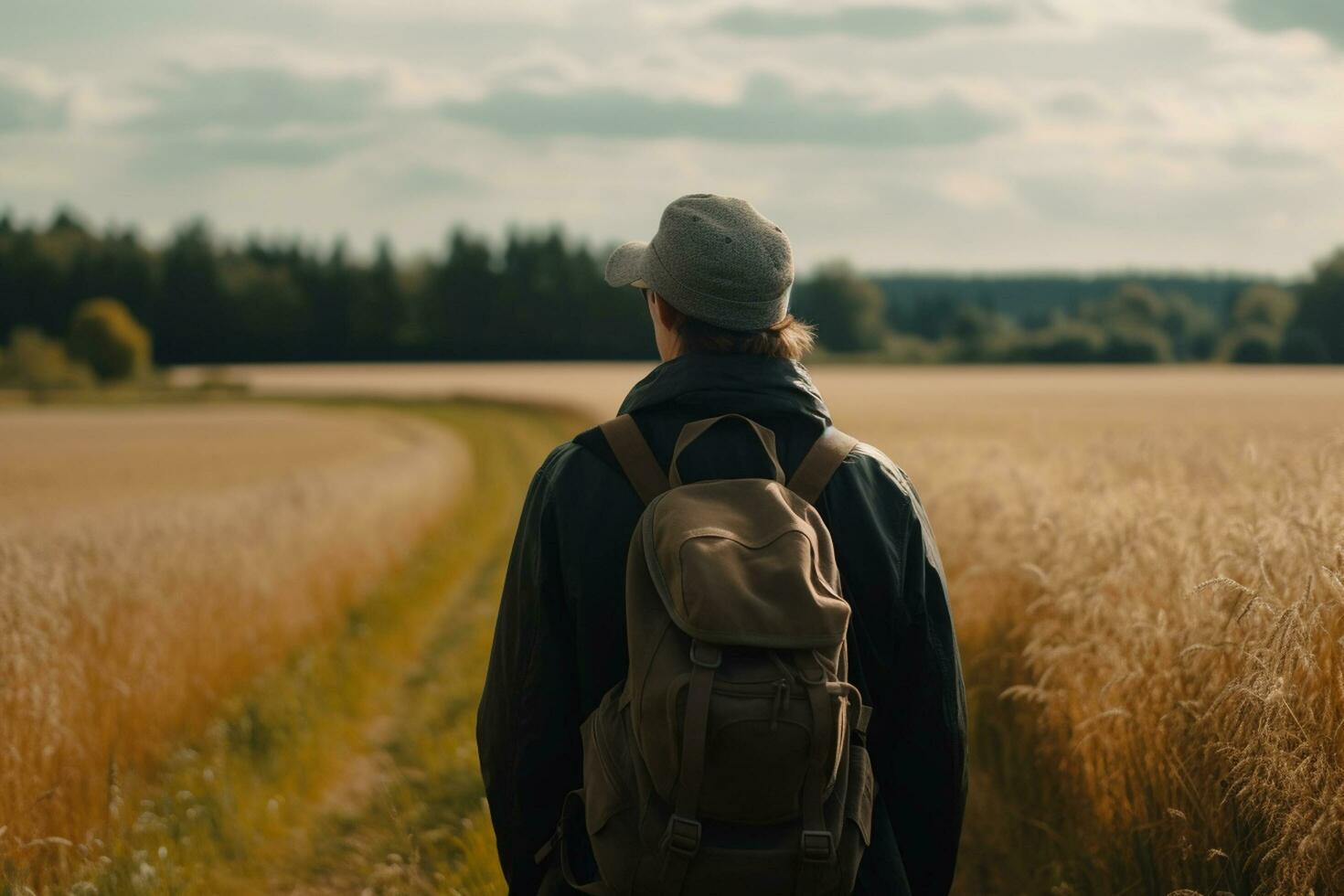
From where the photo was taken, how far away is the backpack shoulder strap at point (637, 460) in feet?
8.28

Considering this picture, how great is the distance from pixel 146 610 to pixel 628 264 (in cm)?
567

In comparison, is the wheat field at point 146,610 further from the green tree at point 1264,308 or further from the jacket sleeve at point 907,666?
the green tree at point 1264,308

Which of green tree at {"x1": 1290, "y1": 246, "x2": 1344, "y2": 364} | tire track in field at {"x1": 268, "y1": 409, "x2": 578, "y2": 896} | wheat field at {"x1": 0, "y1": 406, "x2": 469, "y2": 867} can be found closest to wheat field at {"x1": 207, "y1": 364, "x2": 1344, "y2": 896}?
tire track in field at {"x1": 268, "y1": 409, "x2": 578, "y2": 896}

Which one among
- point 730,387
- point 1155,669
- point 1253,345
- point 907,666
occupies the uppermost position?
point 1253,345

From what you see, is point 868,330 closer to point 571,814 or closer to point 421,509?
point 421,509

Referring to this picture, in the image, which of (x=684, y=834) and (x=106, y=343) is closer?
(x=684, y=834)

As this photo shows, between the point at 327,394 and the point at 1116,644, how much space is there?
64.4 meters

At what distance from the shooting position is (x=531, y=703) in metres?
2.71

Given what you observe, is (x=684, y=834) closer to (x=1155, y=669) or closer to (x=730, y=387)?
(x=730, y=387)

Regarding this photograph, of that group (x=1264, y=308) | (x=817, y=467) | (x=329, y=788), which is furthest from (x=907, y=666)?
(x=1264, y=308)

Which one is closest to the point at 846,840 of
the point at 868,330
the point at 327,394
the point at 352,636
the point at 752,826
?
the point at 752,826

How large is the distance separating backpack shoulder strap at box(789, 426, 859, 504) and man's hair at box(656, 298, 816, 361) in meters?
0.22

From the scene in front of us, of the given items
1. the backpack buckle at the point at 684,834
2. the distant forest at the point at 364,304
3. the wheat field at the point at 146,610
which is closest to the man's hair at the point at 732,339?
the backpack buckle at the point at 684,834

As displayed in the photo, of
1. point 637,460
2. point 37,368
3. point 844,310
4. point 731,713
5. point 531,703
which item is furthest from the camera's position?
point 844,310
